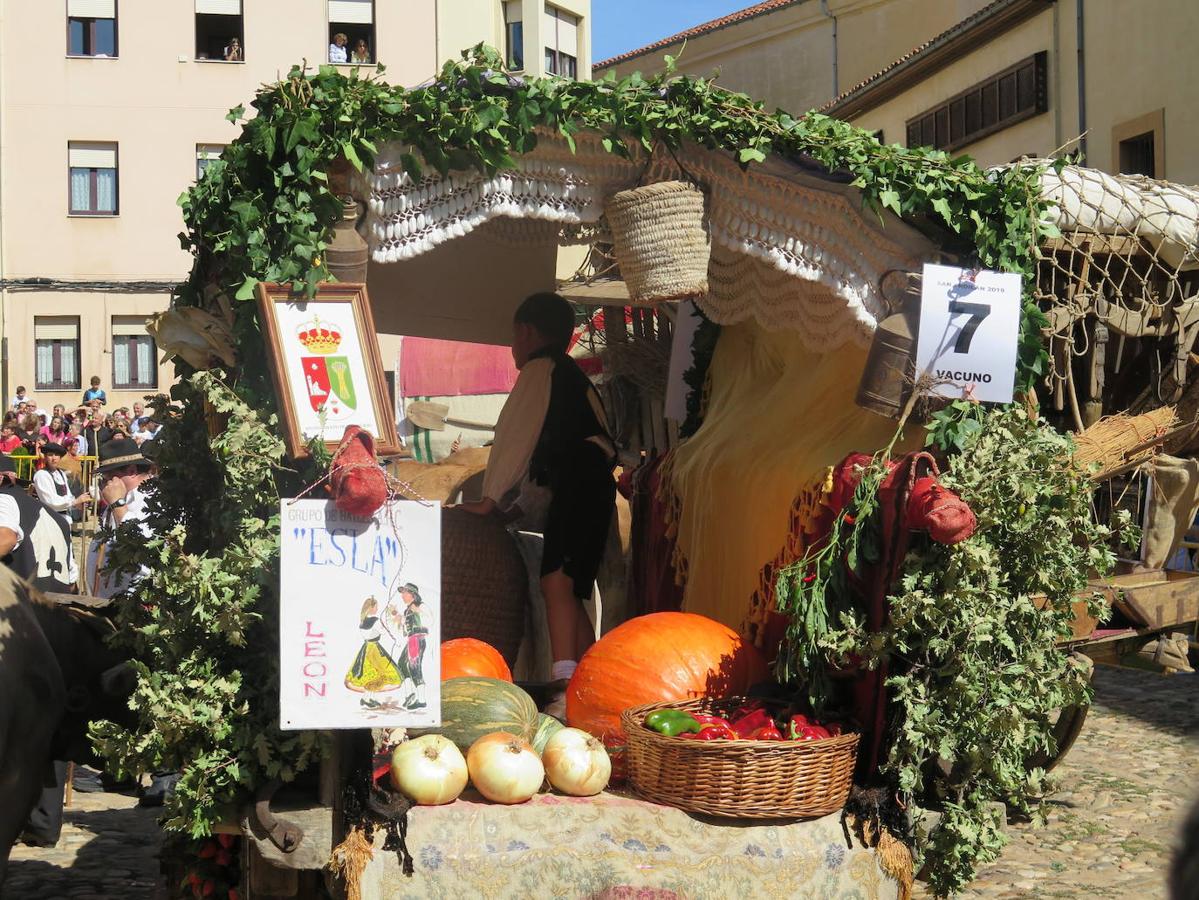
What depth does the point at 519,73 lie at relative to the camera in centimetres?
504

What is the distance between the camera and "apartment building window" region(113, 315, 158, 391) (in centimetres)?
2828

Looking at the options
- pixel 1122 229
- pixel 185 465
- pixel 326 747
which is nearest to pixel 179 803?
pixel 326 747

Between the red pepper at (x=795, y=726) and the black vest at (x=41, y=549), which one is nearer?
the red pepper at (x=795, y=726)

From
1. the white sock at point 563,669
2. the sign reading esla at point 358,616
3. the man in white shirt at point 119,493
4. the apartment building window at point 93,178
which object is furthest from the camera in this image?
the apartment building window at point 93,178

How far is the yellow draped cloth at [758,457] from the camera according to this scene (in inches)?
243

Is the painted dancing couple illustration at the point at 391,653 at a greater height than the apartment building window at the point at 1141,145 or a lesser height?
lesser

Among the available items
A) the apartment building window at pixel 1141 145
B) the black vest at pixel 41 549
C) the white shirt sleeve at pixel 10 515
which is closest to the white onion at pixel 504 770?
the white shirt sleeve at pixel 10 515

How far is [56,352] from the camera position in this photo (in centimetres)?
2838

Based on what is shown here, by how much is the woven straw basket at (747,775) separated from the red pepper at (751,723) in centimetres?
25

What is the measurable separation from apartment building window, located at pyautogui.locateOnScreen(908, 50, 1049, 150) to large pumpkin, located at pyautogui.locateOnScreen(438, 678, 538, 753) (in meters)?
16.9

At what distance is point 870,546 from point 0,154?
2606 cm

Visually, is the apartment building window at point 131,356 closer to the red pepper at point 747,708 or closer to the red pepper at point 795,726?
the red pepper at point 747,708

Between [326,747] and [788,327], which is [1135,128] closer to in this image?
[788,327]

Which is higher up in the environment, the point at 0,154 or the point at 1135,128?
the point at 0,154
